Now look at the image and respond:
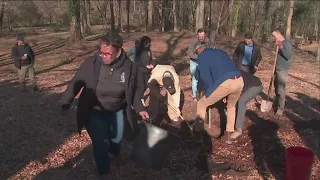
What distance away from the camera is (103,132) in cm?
482

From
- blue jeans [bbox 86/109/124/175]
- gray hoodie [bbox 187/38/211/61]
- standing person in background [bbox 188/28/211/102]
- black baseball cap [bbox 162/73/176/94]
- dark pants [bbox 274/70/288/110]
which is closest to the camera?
blue jeans [bbox 86/109/124/175]

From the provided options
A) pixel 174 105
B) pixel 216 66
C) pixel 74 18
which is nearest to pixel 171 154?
pixel 216 66

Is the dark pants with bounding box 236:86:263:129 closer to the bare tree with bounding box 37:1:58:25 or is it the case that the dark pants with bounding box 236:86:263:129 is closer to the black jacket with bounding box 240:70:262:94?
the black jacket with bounding box 240:70:262:94

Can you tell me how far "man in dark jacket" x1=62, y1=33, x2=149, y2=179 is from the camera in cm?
461

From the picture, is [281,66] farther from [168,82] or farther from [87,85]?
[87,85]

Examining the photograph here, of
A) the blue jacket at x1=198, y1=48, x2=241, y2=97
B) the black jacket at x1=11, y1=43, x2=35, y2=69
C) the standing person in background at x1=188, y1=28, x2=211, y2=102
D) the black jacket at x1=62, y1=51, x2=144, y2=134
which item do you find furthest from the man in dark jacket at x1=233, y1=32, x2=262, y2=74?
the black jacket at x1=11, y1=43, x2=35, y2=69

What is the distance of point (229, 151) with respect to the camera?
6551mm

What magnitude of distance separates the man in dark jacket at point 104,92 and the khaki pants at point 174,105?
3.14m

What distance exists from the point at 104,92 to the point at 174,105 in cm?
368

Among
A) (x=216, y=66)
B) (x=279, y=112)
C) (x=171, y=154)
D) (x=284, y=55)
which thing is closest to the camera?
(x=216, y=66)

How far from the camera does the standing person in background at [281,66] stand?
7.75 metres

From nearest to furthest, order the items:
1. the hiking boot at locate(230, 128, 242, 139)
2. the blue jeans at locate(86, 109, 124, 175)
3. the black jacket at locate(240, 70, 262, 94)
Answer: the blue jeans at locate(86, 109, 124, 175) → the black jacket at locate(240, 70, 262, 94) → the hiking boot at locate(230, 128, 242, 139)

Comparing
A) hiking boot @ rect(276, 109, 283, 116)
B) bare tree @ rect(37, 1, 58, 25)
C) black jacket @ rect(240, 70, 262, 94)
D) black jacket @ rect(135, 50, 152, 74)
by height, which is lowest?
hiking boot @ rect(276, 109, 283, 116)

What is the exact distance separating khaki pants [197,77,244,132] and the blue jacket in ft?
0.26
